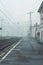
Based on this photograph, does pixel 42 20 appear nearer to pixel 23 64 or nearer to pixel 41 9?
pixel 41 9

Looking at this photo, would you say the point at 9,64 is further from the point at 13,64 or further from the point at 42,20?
the point at 42,20

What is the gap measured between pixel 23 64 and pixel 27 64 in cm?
27

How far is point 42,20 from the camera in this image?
2990 inches

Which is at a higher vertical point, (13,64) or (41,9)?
(41,9)

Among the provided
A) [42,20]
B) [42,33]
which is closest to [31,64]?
[42,33]

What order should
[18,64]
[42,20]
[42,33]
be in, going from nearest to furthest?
[18,64], [42,33], [42,20]

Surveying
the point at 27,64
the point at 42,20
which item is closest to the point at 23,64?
the point at 27,64

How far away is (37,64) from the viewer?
15.0m

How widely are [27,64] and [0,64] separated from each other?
1.83 metres

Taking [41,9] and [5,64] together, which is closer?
[5,64]

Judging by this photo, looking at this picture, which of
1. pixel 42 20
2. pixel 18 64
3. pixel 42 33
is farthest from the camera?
pixel 42 20

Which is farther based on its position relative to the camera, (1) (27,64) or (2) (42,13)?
(2) (42,13)

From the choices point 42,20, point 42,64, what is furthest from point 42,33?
point 42,64

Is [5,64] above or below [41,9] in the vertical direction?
below
